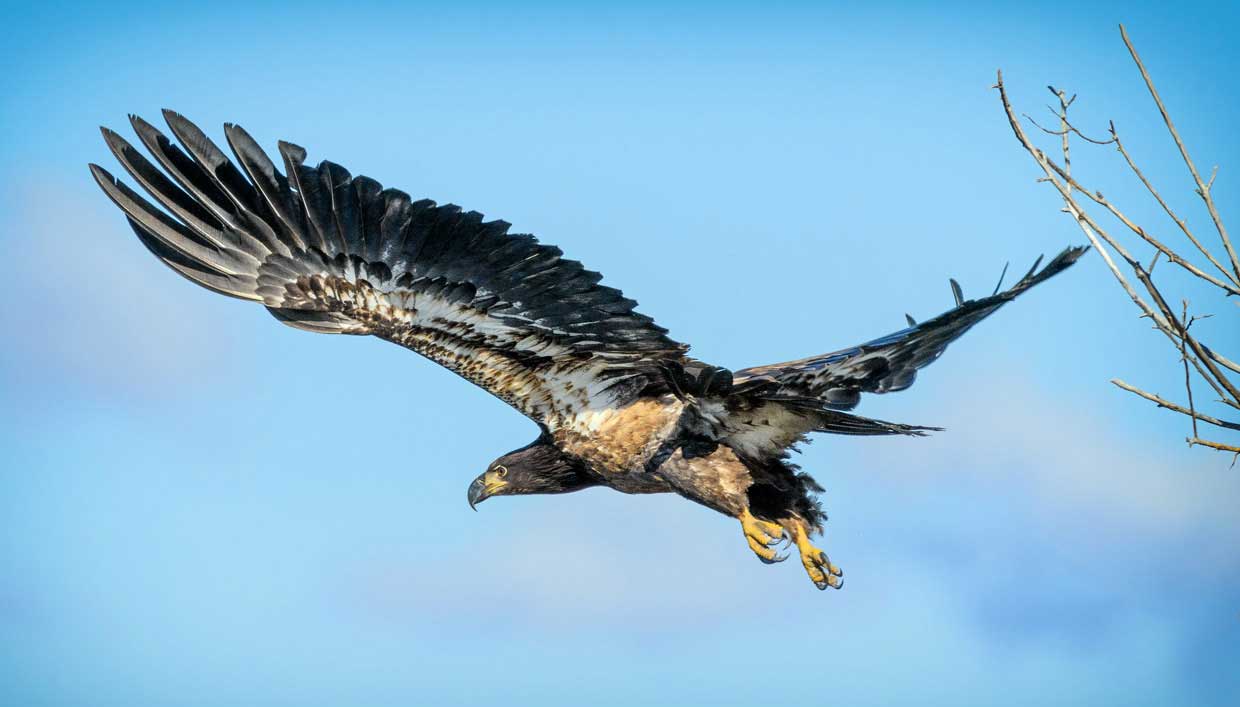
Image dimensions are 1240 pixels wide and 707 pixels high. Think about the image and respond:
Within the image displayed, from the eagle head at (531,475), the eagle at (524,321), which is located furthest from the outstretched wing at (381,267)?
the eagle head at (531,475)

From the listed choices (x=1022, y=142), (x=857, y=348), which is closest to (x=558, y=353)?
(x=857, y=348)

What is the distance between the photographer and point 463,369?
6.75m

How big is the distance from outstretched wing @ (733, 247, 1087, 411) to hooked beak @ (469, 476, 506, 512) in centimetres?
189

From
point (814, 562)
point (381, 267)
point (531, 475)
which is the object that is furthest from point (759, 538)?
point (381, 267)

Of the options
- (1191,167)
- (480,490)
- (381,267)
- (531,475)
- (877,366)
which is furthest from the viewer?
(480,490)

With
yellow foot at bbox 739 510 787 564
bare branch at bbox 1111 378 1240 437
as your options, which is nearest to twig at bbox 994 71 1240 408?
bare branch at bbox 1111 378 1240 437

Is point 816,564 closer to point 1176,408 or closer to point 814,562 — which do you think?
point 814,562

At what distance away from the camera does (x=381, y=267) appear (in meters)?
6.36

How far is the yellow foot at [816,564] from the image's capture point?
708 centimetres

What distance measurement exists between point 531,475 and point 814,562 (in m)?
1.84

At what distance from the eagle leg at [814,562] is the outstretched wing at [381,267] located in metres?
1.27

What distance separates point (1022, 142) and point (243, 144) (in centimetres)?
391

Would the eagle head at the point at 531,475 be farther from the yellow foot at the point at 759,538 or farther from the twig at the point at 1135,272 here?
the twig at the point at 1135,272

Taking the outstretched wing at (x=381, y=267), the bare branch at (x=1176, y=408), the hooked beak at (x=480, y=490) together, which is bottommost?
the bare branch at (x=1176, y=408)
